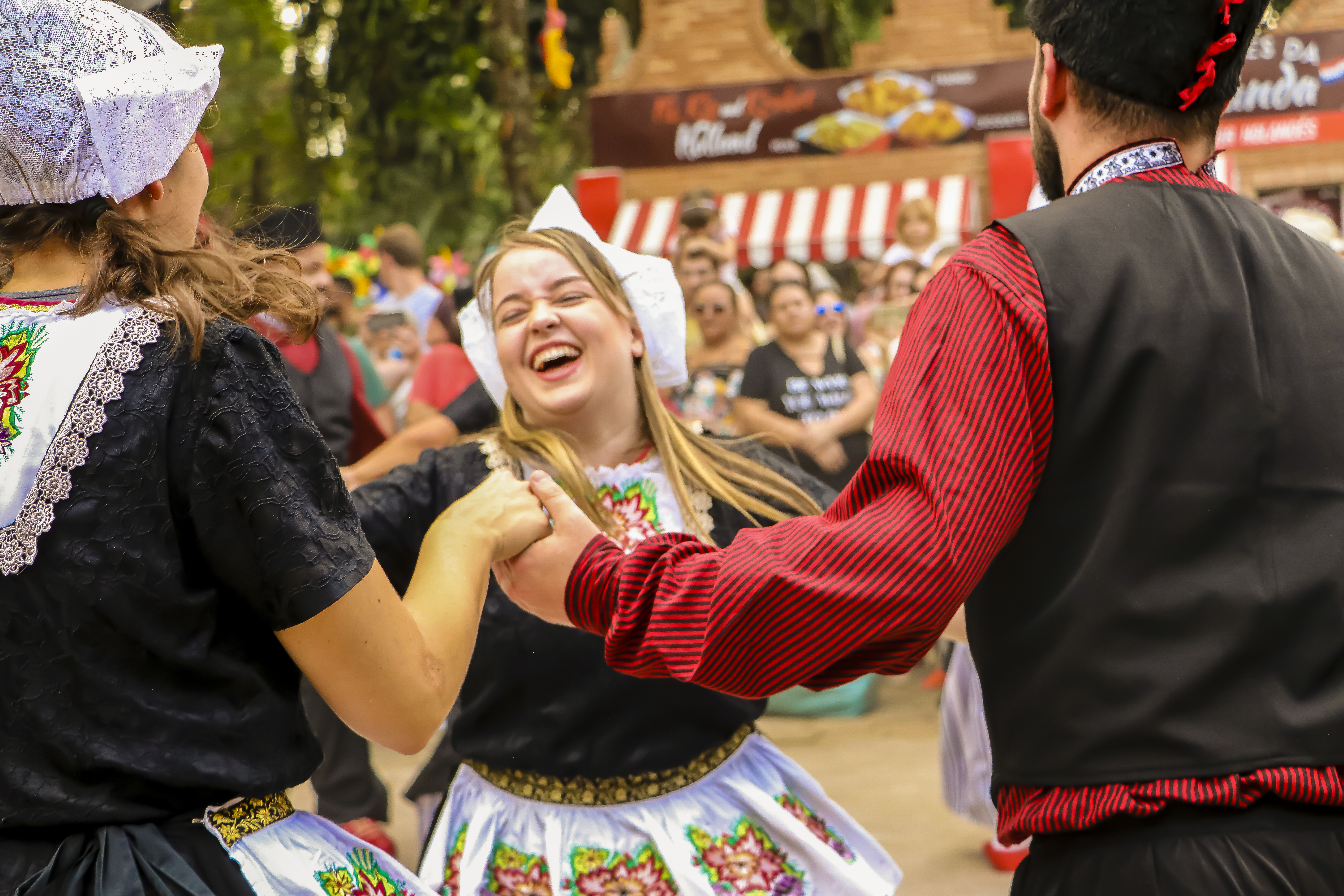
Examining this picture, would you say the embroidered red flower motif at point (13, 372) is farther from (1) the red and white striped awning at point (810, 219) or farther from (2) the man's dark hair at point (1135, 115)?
(1) the red and white striped awning at point (810, 219)

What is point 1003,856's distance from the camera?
452cm

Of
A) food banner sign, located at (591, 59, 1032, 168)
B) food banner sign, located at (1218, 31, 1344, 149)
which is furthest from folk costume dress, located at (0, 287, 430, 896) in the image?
food banner sign, located at (1218, 31, 1344, 149)

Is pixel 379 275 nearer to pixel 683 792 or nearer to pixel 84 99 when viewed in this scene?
pixel 683 792

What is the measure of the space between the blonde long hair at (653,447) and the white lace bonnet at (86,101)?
4.13 ft

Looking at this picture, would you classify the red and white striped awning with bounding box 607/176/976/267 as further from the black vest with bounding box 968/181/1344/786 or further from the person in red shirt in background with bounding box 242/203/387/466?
the black vest with bounding box 968/181/1344/786

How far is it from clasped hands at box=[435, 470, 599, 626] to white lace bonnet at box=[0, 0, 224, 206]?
2.09 ft

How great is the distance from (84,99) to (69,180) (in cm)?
9

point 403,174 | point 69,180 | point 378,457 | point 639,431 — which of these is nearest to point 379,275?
point 403,174

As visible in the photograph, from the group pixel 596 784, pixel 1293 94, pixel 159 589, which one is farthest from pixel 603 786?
pixel 1293 94

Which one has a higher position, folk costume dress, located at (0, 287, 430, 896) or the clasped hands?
folk costume dress, located at (0, 287, 430, 896)

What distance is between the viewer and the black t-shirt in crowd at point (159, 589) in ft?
4.50

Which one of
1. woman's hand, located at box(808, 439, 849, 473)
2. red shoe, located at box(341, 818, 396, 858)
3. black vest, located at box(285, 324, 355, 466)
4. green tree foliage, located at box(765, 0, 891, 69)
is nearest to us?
red shoe, located at box(341, 818, 396, 858)

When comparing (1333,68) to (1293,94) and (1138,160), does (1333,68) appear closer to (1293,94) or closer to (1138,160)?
(1293,94)

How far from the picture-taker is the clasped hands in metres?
1.81
